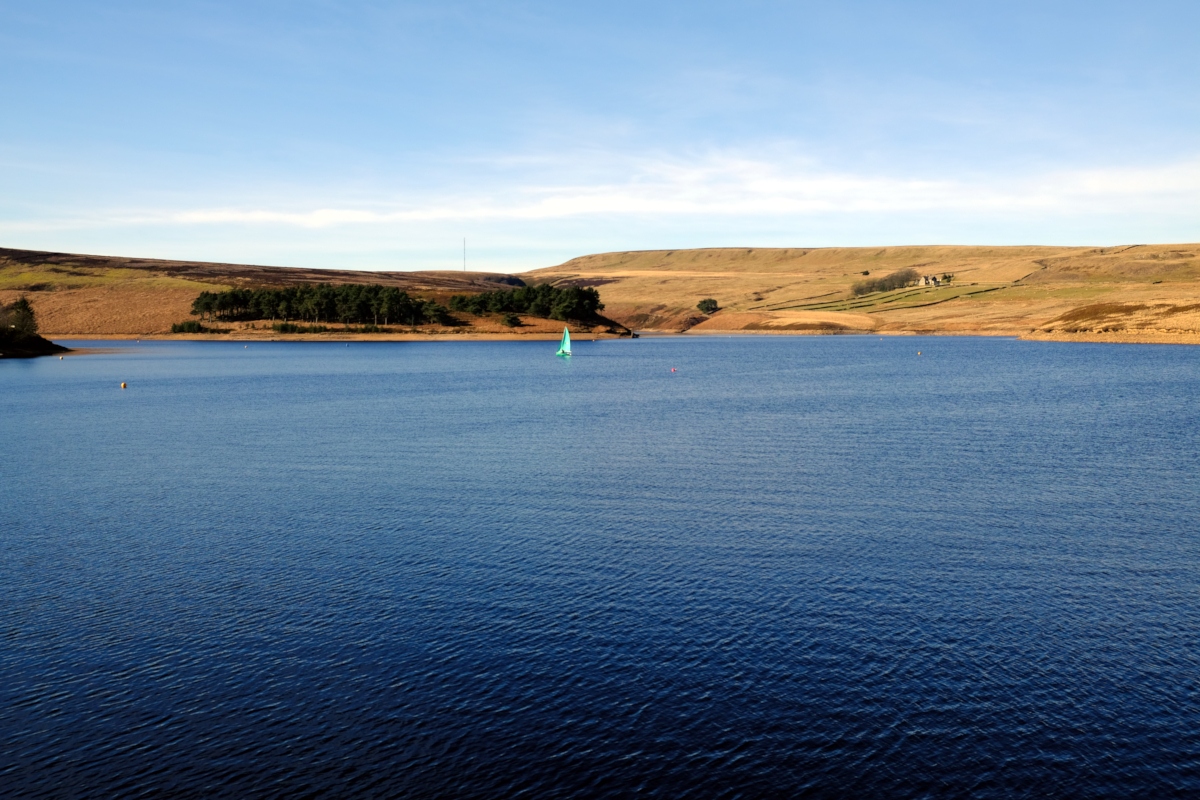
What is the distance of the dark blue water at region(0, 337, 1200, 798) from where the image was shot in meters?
18.0

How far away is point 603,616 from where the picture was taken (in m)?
25.6

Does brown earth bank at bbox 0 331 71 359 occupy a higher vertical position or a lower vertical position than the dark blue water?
higher

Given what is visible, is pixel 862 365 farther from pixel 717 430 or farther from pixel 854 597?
pixel 854 597

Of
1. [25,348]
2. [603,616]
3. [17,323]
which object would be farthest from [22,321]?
[603,616]

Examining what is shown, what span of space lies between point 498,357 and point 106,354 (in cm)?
7833

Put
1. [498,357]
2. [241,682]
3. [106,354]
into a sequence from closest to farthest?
[241,682] < [498,357] < [106,354]

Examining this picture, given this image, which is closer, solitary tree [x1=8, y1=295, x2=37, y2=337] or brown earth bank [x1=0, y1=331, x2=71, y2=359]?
brown earth bank [x1=0, y1=331, x2=71, y2=359]

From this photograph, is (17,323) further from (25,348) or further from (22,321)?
(25,348)

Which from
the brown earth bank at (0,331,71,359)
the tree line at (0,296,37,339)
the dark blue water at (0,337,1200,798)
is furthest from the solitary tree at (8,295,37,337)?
the dark blue water at (0,337,1200,798)

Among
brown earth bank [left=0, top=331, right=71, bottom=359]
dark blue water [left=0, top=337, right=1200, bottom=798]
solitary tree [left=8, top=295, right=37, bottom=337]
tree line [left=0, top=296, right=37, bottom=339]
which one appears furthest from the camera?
solitary tree [left=8, top=295, right=37, bottom=337]

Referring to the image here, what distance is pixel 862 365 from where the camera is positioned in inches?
5241

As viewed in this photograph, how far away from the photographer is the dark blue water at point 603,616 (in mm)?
17953

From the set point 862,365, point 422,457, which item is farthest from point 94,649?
point 862,365

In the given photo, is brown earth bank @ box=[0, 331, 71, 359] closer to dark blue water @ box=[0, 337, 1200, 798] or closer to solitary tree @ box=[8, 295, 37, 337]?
solitary tree @ box=[8, 295, 37, 337]
